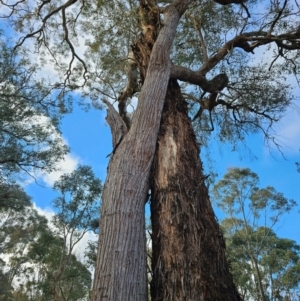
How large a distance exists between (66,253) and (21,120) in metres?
4.53

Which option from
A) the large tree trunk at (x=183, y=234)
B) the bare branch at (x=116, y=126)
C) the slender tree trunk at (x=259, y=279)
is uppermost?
the slender tree trunk at (x=259, y=279)

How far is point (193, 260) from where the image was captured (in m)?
2.09

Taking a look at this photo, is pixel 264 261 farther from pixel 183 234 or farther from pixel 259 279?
pixel 183 234

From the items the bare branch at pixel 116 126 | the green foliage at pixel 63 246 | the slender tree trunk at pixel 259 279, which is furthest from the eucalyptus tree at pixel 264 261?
the bare branch at pixel 116 126

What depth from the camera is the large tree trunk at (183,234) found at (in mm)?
2008

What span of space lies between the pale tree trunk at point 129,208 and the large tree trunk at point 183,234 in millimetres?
123

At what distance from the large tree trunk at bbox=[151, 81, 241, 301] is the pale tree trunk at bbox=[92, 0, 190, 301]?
12cm

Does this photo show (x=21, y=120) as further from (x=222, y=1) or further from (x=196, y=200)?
(x=196, y=200)

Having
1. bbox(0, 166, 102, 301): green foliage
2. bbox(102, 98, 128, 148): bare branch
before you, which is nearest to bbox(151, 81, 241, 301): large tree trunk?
bbox(102, 98, 128, 148): bare branch

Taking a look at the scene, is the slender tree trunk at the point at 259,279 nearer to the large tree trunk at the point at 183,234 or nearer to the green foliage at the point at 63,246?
the green foliage at the point at 63,246

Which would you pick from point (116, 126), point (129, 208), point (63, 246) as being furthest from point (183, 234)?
point (63, 246)

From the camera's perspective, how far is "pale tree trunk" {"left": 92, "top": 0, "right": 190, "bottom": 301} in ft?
6.23

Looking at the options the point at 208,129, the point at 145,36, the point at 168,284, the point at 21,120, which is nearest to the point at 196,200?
the point at 168,284

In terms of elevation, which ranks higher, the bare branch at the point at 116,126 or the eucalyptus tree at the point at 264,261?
the eucalyptus tree at the point at 264,261
